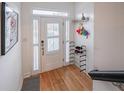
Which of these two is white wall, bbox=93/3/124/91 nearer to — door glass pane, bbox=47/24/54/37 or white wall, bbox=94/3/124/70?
white wall, bbox=94/3/124/70

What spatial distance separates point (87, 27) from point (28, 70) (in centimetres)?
224

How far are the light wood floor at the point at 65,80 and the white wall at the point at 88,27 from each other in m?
0.45

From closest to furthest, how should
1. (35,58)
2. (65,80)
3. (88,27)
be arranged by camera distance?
(65,80), (88,27), (35,58)

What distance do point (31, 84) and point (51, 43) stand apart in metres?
1.72

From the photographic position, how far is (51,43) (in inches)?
208

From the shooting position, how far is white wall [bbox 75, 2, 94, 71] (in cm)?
436

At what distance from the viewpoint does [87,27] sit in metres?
4.77

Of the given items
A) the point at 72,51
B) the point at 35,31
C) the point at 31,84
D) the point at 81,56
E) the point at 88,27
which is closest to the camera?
the point at 31,84

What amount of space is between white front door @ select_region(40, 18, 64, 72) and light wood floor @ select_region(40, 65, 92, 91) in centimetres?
30

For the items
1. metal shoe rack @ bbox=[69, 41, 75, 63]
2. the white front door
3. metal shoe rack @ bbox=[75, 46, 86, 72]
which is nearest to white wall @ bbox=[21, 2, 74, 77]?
the white front door

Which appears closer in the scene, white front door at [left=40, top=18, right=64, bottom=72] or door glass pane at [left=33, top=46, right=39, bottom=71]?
→ door glass pane at [left=33, top=46, right=39, bottom=71]

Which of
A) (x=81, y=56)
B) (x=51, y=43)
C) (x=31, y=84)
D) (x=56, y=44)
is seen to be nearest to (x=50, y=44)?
(x=51, y=43)

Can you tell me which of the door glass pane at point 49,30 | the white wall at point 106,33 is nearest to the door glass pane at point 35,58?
the door glass pane at point 49,30

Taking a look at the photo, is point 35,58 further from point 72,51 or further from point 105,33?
point 105,33
